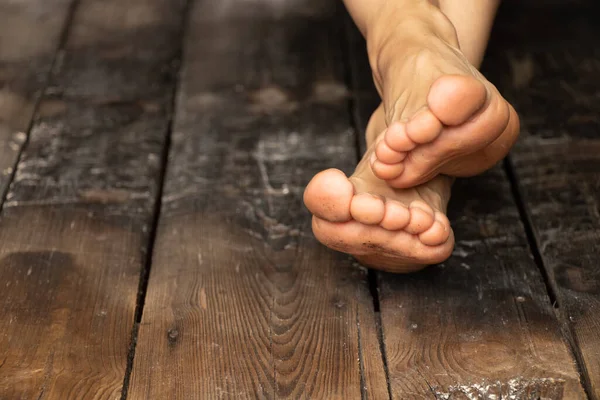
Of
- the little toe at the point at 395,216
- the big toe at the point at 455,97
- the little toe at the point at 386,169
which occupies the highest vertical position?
the big toe at the point at 455,97

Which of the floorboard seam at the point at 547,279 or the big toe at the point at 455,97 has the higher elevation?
the big toe at the point at 455,97

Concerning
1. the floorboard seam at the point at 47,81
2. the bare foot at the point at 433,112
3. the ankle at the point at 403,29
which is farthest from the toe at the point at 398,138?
the floorboard seam at the point at 47,81

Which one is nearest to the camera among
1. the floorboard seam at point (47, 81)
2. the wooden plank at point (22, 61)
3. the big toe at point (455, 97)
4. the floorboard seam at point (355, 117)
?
the big toe at point (455, 97)

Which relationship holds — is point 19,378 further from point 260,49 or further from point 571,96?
point 571,96

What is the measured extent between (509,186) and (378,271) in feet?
0.94

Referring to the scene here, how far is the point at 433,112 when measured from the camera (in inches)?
37.7

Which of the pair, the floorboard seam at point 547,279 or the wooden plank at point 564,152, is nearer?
the floorboard seam at point 547,279

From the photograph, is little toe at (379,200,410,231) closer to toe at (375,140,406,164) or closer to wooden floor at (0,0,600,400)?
toe at (375,140,406,164)

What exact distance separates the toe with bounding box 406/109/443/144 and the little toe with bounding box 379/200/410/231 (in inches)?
3.0

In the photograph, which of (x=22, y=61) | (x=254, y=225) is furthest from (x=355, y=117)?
(x=22, y=61)

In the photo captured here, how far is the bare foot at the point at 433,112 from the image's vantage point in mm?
954

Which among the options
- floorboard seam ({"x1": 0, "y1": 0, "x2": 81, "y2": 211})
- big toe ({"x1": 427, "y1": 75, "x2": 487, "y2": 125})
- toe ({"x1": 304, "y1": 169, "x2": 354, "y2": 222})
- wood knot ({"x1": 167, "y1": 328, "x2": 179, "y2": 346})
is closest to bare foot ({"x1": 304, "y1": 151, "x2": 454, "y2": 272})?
toe ({"x1": 304, "y1": 169, "x2": 354, "y2": 222})

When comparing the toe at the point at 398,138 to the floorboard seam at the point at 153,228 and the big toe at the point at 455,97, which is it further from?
the floorboard seam at the point at 153,228

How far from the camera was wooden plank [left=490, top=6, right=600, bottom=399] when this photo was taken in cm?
110
